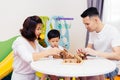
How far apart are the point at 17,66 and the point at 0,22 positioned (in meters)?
1.80

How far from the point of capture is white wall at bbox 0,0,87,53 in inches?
157

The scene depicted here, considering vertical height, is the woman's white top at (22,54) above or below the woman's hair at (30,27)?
below

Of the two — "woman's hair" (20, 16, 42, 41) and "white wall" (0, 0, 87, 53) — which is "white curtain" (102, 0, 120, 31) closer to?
"white wall" (0, 0, 87, 53)

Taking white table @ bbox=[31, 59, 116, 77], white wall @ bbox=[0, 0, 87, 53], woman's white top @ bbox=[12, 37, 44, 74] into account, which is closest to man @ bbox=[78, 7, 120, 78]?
white table @ bbox=[31, 59, 116, 77]

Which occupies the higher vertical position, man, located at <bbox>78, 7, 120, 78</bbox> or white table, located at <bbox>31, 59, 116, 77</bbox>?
man, located at <bbox>78, 7, 120, 78</bbox>

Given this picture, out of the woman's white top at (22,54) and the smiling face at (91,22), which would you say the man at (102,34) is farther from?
the woman's white top at (22,54)

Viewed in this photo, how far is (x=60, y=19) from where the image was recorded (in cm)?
407

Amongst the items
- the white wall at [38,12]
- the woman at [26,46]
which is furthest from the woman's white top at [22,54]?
the white wall at [38,12]

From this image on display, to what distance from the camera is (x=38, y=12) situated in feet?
14.2

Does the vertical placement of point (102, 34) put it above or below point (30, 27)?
below

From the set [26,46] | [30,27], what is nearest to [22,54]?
[26,46]

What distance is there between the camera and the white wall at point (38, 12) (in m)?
4.00

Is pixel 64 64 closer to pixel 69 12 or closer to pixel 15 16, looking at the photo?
pixel 15 16

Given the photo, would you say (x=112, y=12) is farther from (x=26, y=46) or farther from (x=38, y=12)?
(x=26, y=46)
